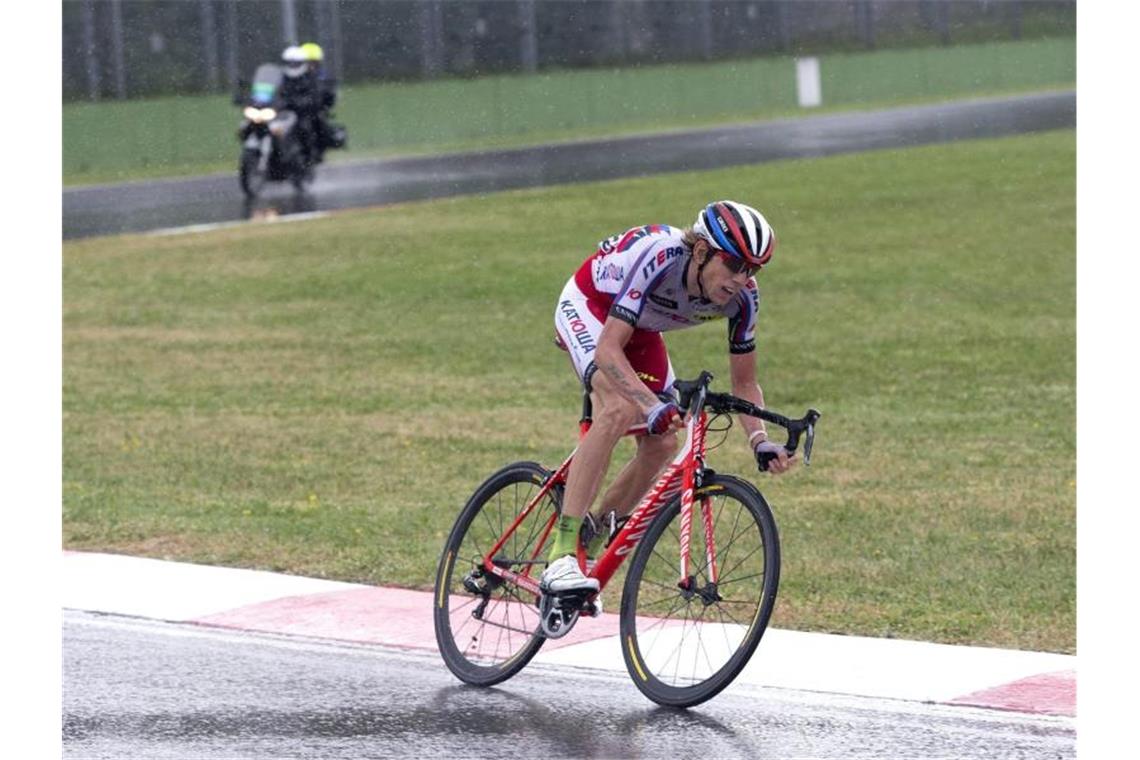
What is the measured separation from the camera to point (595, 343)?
791cm

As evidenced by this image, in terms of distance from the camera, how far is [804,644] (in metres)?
8.66

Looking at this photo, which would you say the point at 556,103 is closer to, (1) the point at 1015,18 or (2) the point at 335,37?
(2) the point at 335,37

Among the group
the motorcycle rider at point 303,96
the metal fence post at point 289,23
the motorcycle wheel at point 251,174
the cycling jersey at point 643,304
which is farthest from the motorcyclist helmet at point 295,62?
the cycling jersey at point 643,304

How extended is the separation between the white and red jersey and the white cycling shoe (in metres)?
0.92

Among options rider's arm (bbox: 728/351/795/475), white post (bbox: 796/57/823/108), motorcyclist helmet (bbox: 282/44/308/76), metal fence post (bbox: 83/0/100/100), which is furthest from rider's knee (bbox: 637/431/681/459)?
white post (bbox: 796/57/823/108)

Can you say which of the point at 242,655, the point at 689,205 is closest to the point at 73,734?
the point at 242,655

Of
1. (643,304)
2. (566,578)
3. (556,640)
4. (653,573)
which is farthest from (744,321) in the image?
(556,640)

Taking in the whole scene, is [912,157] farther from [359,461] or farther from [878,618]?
[878,618]

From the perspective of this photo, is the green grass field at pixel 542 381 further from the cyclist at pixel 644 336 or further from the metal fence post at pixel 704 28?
the metal fence post at pixel 704 28

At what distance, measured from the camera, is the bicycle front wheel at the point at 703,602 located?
7.23 meters

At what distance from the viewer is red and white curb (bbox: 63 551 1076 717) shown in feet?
25.8
